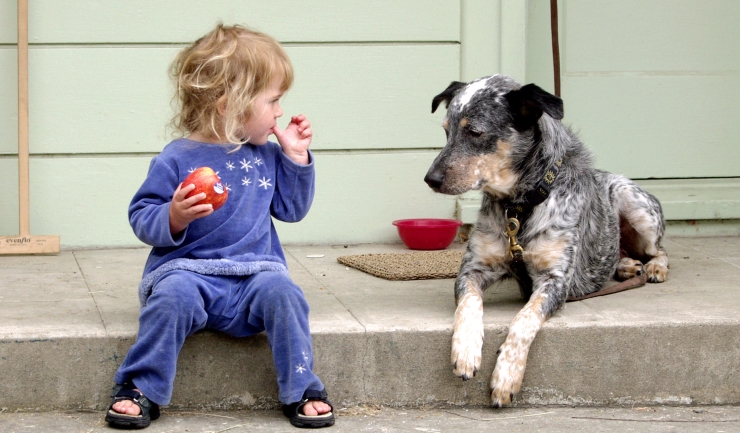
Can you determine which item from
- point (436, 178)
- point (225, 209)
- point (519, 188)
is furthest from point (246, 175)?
point (519, 188)

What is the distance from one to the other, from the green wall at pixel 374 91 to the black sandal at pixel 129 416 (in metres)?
2.20

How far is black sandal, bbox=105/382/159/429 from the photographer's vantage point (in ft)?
9.61

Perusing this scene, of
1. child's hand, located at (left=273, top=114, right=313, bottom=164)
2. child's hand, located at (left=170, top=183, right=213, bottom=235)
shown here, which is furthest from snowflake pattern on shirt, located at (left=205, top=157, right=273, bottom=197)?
child's hand, located at (left=170, top=183, right=213, bottom=235)

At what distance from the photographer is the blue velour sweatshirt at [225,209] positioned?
123 inches

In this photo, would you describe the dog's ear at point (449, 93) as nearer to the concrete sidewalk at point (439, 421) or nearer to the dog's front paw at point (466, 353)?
the dog's front paw at point (466, 353)

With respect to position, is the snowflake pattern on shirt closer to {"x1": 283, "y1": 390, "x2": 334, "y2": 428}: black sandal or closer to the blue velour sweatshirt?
the blue velour sweatshirt

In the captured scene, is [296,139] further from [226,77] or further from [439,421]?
[439,421]

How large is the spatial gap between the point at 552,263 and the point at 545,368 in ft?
1.50

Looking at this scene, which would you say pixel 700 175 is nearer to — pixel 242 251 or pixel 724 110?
pixel 724 110

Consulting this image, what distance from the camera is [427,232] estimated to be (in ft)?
16.5

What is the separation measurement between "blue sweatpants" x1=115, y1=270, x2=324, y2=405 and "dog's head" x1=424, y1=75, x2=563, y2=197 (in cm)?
83

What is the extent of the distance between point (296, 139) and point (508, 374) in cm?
114

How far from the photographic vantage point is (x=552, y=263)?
3.63m

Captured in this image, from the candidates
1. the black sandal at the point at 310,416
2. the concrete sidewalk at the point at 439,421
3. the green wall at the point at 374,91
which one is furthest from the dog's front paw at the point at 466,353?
the green wall at the point at 374,91
